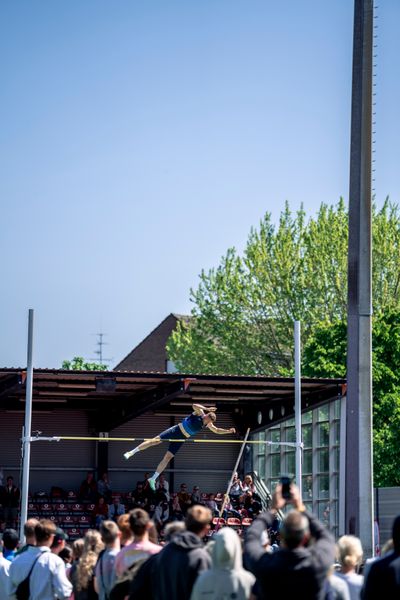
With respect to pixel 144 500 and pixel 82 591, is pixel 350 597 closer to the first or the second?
pixel 82 591

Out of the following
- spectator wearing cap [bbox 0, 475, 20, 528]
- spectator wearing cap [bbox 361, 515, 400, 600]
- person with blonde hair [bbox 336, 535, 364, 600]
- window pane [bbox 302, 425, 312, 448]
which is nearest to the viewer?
spectator wearing cap [bbox 361, 515, 400, 600]

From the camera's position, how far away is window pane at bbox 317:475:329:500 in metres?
30.8

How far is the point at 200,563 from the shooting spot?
877 centimetres

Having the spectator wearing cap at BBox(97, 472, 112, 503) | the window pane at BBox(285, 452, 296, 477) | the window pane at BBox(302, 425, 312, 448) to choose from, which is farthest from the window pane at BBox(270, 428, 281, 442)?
the spectator wearing cap at BBox(97, 472, 112, 503)

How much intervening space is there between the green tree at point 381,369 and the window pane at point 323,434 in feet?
36.2

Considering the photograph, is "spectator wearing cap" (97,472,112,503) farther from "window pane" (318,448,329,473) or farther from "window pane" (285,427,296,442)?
"window pane" (318,448,329,473)

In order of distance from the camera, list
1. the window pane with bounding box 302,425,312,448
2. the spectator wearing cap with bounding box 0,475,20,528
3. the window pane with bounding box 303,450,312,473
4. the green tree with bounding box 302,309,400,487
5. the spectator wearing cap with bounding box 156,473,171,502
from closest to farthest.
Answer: the spectator wearing cap with bounding box 0,475,20,528
the window pane with bounding box 303,450,312,473
the window pane with bounding box 302,425,312,448
the spectator wearing cap with bounding box 156,473,171,502
the green tree with bounding box 302,309,400,487

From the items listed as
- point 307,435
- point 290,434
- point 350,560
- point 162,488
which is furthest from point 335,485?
point 350,560

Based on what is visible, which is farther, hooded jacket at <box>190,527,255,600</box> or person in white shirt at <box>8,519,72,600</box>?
person in white shirt at <box>8,519,72,600</box>

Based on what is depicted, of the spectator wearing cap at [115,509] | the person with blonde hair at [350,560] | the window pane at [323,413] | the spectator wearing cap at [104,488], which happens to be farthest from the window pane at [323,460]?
the person with blonde hair at [350,560]

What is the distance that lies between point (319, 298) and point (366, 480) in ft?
103

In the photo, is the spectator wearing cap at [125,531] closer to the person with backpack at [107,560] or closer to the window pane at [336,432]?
the person with backpack at [107,560]

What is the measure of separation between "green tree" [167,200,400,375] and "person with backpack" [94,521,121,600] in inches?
1543

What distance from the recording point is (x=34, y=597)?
427 inches
